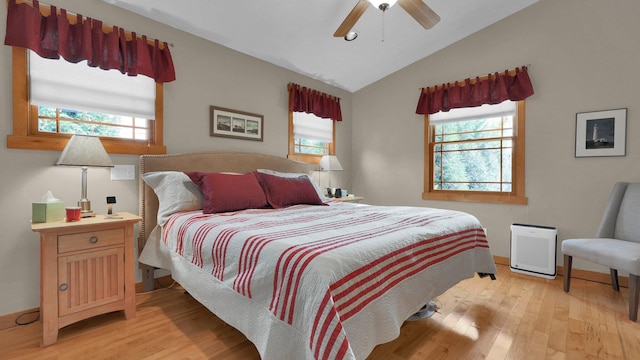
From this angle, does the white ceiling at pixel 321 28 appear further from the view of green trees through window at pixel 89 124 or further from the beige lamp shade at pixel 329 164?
the beige lamp shade at pixel 329 164

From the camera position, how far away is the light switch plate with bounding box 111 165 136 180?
2.41 m

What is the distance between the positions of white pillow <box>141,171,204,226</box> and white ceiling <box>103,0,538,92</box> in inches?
52.2

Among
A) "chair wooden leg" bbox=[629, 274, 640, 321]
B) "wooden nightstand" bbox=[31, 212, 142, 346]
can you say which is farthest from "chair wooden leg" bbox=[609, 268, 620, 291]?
"wooden nightstand" bbox=[31, 212, 142, 346]

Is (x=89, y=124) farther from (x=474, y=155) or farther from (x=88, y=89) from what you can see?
(x=474, y=155)

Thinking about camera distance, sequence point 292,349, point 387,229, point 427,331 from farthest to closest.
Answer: point 427,331 < point 387,229 < point 292,349

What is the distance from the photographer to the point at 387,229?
1694 mm

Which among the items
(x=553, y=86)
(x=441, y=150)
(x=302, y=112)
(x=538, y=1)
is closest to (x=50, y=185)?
(x=302, y=112)

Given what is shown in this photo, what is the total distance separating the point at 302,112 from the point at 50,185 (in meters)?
2.73

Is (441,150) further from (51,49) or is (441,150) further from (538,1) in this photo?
(51,49)

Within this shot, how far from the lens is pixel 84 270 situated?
1.87 metres

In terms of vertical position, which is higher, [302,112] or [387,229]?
[302,112]

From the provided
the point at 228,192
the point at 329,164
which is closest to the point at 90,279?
the point at 228,192

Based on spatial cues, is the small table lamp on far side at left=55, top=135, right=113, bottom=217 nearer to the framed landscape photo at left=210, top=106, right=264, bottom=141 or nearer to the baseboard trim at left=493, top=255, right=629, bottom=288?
the framed landscape photo at left=210, top=106, right=264, bottom=141

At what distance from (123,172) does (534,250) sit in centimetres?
405
